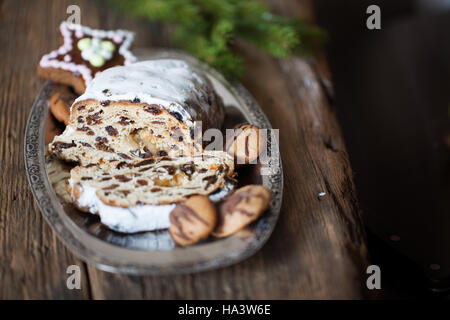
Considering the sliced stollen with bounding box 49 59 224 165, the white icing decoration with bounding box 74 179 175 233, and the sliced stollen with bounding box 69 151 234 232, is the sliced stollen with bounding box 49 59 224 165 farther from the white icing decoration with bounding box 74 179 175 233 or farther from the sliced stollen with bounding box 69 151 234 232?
the white icing decoration with bounding box 74 179 175 233

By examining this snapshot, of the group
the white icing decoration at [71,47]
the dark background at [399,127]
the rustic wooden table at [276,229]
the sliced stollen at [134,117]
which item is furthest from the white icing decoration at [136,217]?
the dark background at [399,127]

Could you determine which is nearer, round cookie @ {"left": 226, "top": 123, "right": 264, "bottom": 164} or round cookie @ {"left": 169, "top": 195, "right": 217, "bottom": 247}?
round cookie @ {"left": 169, "top": 195, "right": 217, "bottom": 247}

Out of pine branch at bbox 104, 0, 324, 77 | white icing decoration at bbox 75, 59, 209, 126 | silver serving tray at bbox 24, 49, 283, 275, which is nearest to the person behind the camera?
silver serving tray at bbox 24, 49, 283, 275

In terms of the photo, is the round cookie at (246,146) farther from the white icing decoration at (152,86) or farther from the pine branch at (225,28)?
the pine branch at (225,28)

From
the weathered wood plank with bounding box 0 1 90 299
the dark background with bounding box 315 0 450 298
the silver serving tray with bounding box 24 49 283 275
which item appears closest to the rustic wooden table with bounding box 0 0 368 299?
the weathered wood plank with bounding box 0 1 90 299

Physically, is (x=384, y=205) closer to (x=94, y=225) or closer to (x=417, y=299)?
(x=417, y=299)

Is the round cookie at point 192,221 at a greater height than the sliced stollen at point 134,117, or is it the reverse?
the sliced stollen at point 134,117

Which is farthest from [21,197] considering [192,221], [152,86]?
[192,221]
